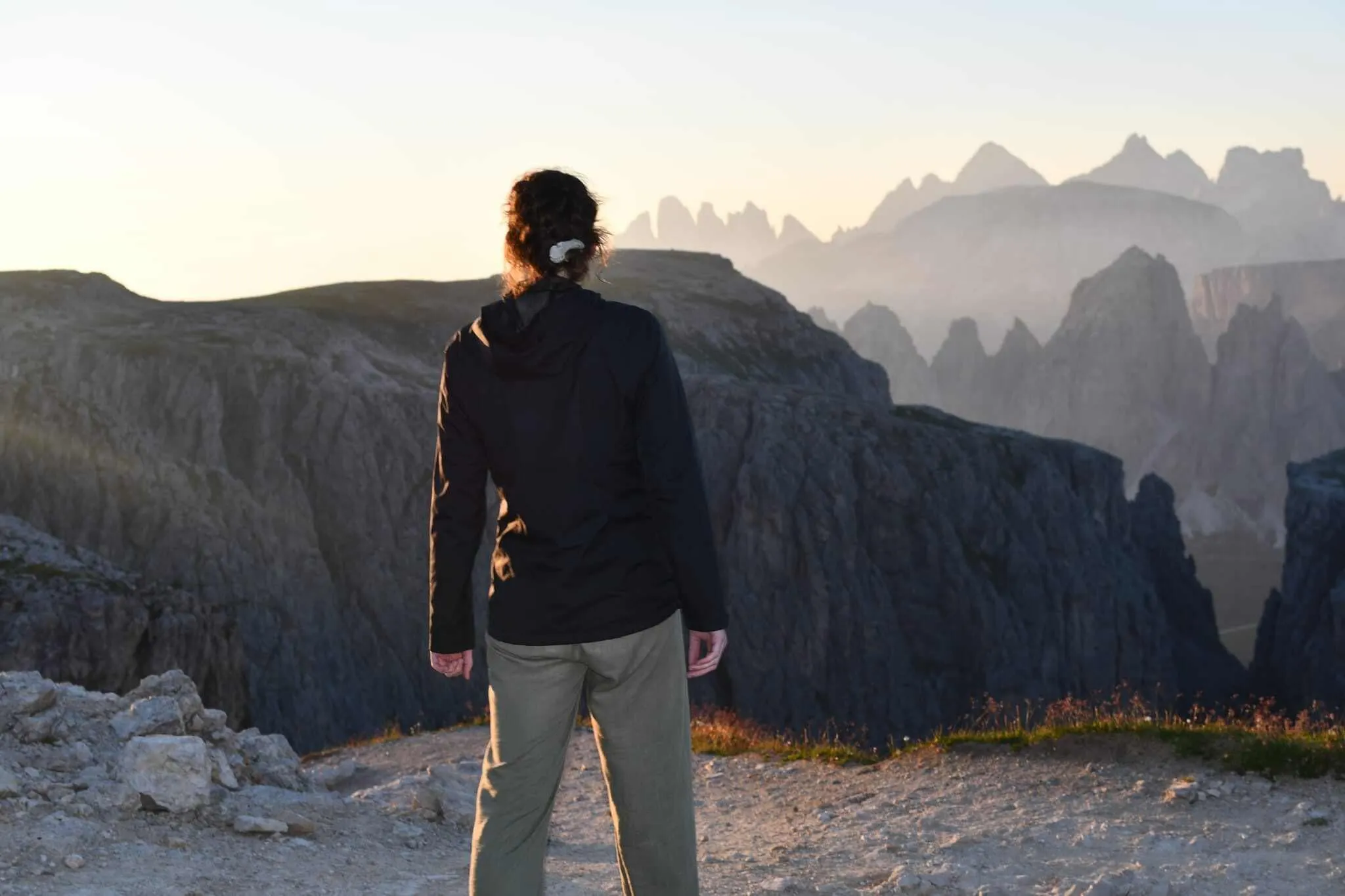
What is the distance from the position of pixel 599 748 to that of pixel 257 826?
5005mm

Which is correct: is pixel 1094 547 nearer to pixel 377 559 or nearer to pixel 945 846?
pixel 377 559

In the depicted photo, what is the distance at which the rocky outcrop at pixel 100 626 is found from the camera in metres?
28.3

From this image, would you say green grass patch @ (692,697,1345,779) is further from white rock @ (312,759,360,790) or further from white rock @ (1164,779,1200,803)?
white rock @ (312,759,360,790)

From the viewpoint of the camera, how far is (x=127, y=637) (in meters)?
30.0

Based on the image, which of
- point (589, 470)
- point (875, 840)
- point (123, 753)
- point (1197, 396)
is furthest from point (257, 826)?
point (1197, 396)

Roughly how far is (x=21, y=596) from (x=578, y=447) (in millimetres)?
29321

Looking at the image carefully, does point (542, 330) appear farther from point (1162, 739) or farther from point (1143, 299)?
point (1143, 299)

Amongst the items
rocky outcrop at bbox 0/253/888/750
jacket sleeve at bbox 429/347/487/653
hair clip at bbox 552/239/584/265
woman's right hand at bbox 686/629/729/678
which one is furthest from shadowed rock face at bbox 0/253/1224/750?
hair clip at bbox 552/239/584/265

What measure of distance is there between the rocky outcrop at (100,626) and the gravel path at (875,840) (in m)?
20.4

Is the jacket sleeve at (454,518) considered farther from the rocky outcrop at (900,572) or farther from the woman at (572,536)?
the rocky outcrop at (900,572)

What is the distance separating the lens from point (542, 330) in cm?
439

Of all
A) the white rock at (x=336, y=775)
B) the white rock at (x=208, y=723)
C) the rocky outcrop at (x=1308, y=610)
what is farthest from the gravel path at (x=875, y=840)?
the rocky outcrop at (x=1308, y=610)

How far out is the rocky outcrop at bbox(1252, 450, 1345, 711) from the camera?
70250 millimetres

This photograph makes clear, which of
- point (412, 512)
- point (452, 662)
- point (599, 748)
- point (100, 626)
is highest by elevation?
point (452, 662)
